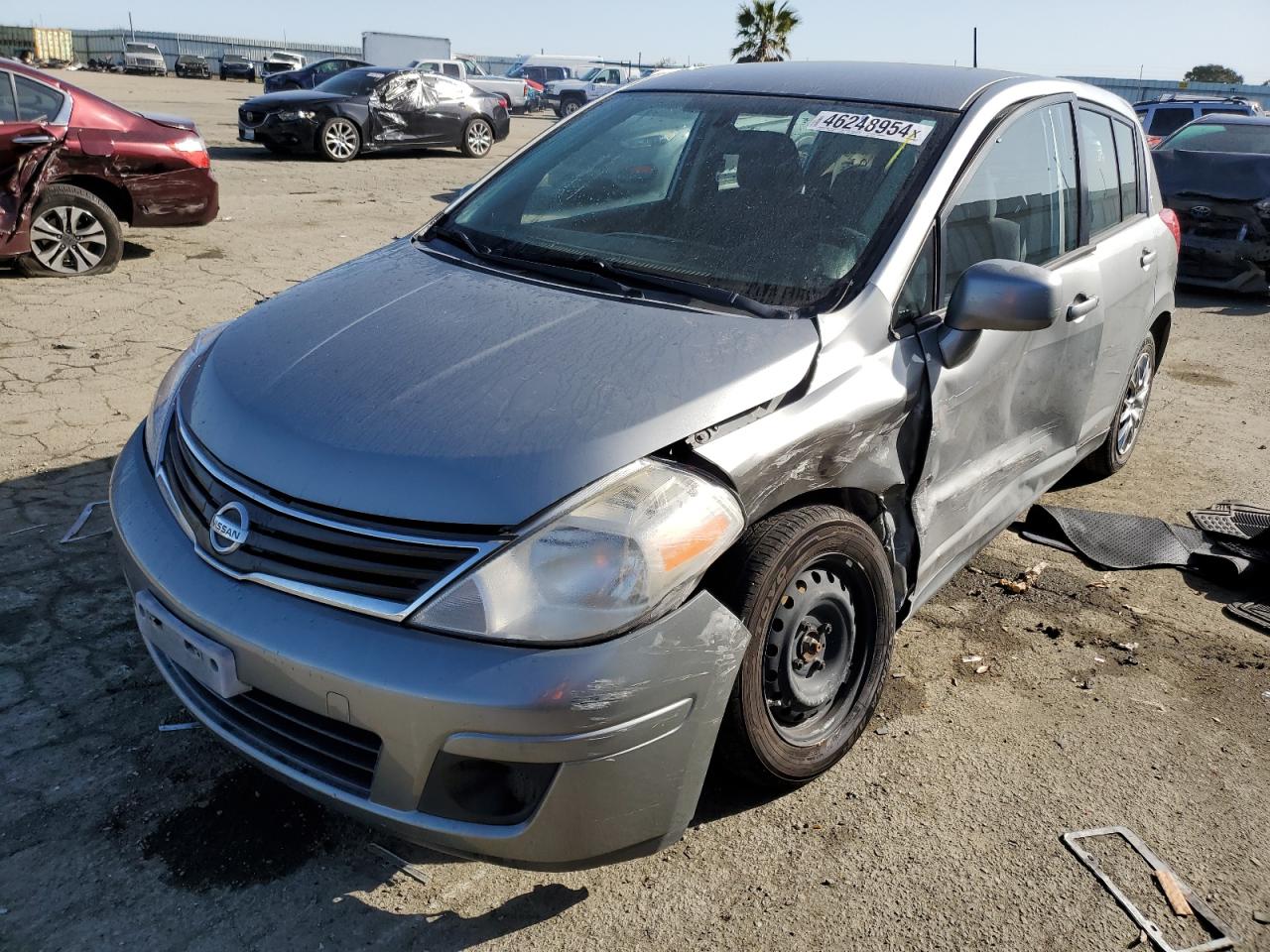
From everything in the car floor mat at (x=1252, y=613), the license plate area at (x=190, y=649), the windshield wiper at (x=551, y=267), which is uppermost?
the windshield wiper at (x=551, y=267)

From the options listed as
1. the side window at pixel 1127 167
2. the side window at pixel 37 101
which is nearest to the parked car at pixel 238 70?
the side window at pixel 37 101

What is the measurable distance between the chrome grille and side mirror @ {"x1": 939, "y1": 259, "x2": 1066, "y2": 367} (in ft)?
4.72

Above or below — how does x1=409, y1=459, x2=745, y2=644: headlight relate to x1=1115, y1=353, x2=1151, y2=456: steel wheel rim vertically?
above

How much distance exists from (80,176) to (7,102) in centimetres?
63

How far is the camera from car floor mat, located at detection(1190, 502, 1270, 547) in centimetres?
436

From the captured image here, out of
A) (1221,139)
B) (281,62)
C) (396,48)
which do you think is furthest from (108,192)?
(281,62)

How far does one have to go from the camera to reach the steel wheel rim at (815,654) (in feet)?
8.03

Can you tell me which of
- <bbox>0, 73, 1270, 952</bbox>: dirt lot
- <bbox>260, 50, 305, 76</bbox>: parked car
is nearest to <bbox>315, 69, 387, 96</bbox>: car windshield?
<bbox>0, 73, 1270, 952</bbox>: dirt lot

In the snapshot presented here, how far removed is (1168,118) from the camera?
52.7 feet

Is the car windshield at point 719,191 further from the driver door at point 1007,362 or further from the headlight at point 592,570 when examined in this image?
the headlight at point 592,570

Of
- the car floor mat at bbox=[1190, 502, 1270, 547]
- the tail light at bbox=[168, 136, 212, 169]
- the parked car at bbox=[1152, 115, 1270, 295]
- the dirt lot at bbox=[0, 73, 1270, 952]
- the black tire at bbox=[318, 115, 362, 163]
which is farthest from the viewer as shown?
the black tire at bbox=[318, 115, 362, 163]

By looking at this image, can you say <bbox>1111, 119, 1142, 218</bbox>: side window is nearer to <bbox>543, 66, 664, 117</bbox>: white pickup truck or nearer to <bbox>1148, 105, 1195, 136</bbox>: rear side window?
<bbox>1148, 105, 1195, 136</bbox>: rear side window

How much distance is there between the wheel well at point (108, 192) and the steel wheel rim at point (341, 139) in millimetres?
7478

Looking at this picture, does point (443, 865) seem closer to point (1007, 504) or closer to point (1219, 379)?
point (1007, 504)
